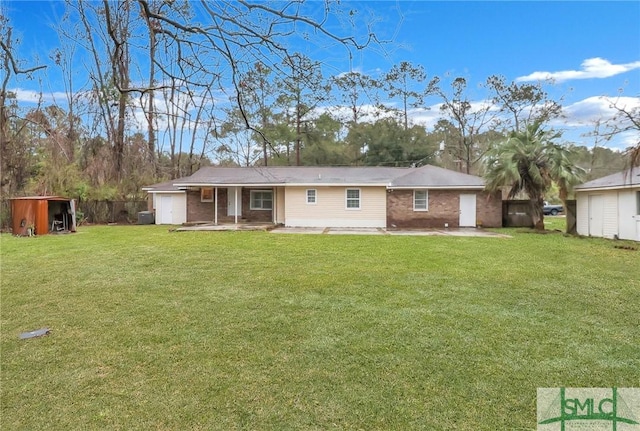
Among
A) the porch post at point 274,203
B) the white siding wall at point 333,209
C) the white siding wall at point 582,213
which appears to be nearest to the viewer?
the white siding wall at point 582,213

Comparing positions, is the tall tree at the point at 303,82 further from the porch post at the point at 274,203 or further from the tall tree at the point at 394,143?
the tall tree at the point at 394,143

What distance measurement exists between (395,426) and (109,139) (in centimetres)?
2803

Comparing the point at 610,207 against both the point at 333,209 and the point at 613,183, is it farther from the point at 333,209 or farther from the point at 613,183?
the point at 333,209

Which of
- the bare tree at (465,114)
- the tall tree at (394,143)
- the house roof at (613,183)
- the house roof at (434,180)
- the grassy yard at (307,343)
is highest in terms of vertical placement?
the bare tree at (465,114)

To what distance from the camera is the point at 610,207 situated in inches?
555

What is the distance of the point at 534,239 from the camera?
535 inches

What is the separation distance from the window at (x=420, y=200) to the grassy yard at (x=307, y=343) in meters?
10.4

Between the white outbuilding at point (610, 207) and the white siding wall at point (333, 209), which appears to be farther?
the white siding wall at point (333, 209)

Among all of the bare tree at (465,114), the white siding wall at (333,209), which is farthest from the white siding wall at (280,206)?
the bare tree at (465,114)

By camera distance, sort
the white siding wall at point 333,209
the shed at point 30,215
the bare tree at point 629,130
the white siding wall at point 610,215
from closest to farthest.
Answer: the bare tree at point 629,130, the white siding wall at point 610,215, the shed at point 30,215, the white siding wall at point 333,209

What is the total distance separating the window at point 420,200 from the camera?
18703 millimetres

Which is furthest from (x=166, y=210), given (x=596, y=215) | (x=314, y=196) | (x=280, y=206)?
(x=596, y=215)

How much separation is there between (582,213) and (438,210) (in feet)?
20.0

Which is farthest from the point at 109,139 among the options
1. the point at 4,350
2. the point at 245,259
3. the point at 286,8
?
the point at 286,8
